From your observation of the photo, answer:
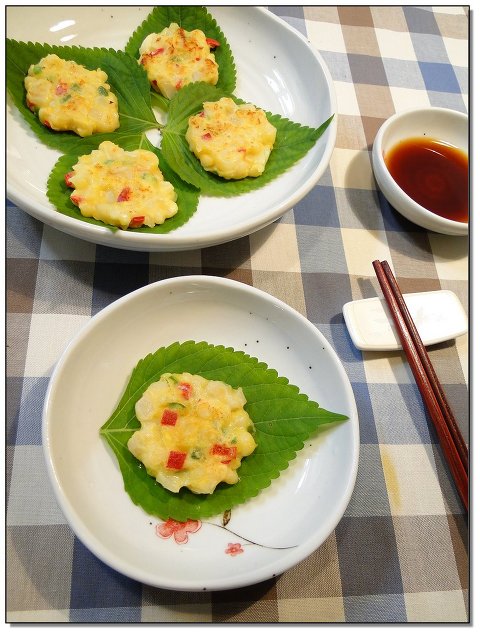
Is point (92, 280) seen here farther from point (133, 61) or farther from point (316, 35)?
point (316, 35)

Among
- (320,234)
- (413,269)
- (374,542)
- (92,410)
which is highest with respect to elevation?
(92,410)

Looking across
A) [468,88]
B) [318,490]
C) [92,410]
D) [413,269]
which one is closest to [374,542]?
[318,490]

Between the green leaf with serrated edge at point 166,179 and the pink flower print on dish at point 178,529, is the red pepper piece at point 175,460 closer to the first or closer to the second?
the pink flower print on dish at point 178,529

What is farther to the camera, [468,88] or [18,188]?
[468,88]

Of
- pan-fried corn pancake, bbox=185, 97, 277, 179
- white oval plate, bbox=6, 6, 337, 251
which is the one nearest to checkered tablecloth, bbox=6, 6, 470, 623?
white oval plate, bbox=6, 6, 337, 251

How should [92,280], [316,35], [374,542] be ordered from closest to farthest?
[374,542]
[92,280]
[316,35]

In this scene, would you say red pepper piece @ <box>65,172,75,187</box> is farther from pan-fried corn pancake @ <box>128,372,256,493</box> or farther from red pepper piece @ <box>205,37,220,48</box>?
red pepper piece @ <box>205,37,220,48</box>

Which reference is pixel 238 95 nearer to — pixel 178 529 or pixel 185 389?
pixel 185 389

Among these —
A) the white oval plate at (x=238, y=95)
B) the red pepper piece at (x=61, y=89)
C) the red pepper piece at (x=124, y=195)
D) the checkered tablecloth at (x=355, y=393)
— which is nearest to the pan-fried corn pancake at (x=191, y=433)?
the checkered tablecloth at (x=355, y=393)

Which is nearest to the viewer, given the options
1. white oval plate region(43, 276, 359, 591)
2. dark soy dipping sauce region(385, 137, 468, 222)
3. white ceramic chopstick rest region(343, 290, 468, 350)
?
white oval plate region(43, 276, 359, 591)
